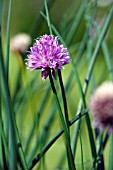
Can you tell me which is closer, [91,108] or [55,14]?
[91,108]

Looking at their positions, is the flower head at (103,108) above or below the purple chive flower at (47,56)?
below

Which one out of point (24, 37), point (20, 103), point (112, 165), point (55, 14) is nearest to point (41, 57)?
point (112, 165)

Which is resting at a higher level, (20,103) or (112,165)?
(20,103)

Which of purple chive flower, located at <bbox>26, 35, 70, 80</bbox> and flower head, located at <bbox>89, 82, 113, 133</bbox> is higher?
purple chive flower, located at <bbox>26, 35, 70, 80</bbox>

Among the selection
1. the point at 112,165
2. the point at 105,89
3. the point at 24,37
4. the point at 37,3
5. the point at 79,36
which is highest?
the point at 37,3

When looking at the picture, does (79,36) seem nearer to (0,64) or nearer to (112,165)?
(112,165)
